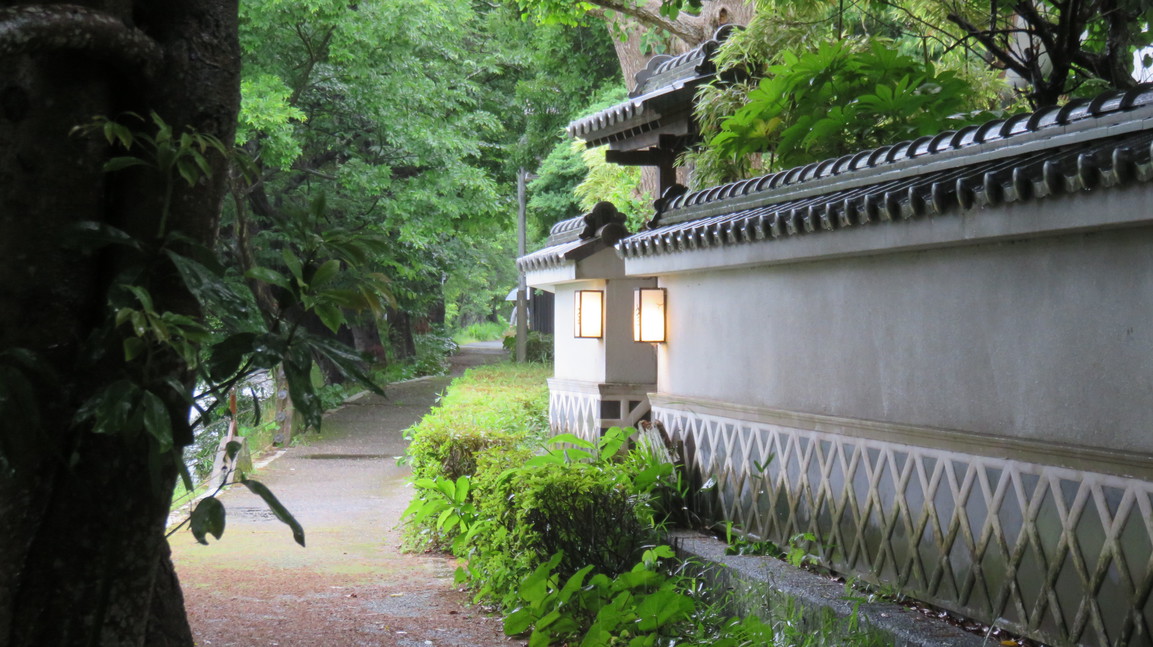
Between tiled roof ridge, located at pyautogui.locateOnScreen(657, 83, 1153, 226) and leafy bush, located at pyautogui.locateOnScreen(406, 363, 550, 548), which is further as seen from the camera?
leafy bush, located at pyautogui.locateOnScreen(406, 363, 550, 548)

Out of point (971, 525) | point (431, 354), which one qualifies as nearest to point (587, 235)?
point (971, 525)

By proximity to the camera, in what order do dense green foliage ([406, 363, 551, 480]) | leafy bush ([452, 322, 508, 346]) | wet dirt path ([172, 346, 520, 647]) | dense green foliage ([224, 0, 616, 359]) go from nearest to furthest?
wet dirt path ([172, 346, 520, 647]) → dense green foliage ([406, 363, 551, 480]) → dense green foliage ([224, 0, 616, 359]) → leafy bush ([452, 322, 508, 346])

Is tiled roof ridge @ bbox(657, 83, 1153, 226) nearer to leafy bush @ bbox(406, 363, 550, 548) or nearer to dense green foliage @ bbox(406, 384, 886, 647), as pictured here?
dense green foliage @ bbox(406, 384, 886, 647)

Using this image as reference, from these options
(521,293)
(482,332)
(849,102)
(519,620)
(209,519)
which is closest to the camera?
(209,519)

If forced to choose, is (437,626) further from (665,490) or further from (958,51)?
(958,51)

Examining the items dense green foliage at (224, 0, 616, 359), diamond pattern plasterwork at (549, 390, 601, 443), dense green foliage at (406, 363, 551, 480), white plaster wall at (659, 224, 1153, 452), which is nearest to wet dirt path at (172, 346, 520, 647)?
dense green foliage at (406, 363, 551, 480)

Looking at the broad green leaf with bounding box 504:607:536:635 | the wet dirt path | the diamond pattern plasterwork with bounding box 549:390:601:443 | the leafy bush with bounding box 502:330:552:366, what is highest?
the leafy bush with bounding box 502:330:552:366

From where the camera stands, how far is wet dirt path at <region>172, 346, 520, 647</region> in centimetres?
795

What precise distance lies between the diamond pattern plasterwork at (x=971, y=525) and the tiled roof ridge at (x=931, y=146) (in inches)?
68.2

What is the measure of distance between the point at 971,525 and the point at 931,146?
2283mm

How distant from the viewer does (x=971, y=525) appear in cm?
604

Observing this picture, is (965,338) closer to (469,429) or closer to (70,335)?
(70,335)

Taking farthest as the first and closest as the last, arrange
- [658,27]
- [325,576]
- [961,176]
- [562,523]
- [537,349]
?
[537,349] → [658,27] → [325,576] → [562,523] → [961,176]

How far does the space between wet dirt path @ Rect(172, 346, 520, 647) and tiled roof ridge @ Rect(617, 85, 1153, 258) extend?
3505 mm
